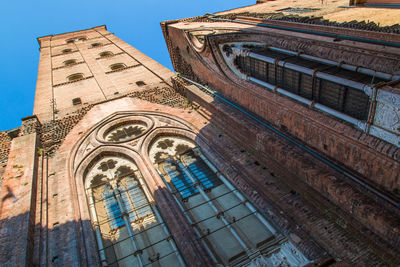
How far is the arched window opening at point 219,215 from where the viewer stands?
22.0 feet

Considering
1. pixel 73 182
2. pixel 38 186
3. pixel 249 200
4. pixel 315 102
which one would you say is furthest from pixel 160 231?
pixel 315 102

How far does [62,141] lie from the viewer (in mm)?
12039

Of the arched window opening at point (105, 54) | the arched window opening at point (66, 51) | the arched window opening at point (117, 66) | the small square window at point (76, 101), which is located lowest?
the small square window at point (76, 101)

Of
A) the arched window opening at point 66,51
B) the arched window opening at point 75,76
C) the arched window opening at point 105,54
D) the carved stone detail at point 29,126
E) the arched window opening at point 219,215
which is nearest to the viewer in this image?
the arched window opening at point 219,215

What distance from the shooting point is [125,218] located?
850 centimetres

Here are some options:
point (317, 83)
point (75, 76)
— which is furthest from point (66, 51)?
point (317, 83)

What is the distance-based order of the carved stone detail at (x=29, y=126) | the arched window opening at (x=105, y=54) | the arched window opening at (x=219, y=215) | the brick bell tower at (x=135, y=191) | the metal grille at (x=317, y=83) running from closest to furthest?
the metal grille at (x=317, y=83) < the arched window opening at (x=219, y=215) < the brick bell tower at (x=135, y=191) < the carved stone detail at (x=29, y=126) < the arched window opening at (x=105, y=54)

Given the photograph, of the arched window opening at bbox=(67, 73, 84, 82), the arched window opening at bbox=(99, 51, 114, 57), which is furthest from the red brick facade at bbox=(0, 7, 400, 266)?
the arched window opening at bbox=(99, 51, 114, 57)

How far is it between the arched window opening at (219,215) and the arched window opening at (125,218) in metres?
0.82

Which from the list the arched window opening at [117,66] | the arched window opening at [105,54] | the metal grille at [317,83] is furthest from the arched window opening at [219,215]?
the arched window opening at [105,54]

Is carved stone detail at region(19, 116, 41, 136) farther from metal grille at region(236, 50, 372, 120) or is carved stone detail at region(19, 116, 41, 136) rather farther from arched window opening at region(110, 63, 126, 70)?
metal grille at region(236, 50, 372, 120)

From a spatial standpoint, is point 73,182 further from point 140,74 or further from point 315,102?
point 140,74

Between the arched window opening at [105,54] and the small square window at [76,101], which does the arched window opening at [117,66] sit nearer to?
the arched window opening at [105,54]

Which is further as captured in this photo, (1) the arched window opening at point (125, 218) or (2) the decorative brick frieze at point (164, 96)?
(2) the decorative brick frieze at point (164, 96)
